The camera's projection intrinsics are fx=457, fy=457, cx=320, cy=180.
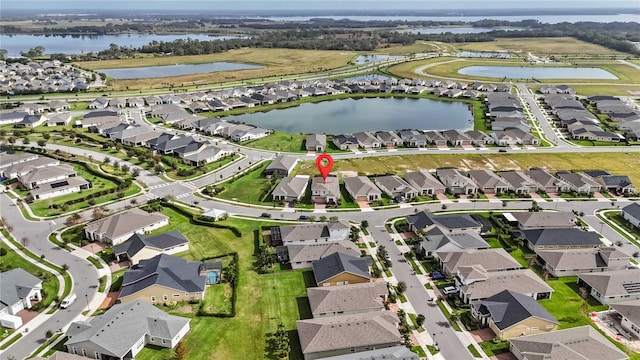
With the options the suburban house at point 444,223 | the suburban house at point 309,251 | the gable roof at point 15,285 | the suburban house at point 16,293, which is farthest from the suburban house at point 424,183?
the gable roof at point 15,285

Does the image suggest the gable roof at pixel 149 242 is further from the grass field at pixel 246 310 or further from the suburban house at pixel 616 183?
the suburban house at pixel 616 183

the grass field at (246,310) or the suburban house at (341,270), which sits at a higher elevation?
the suburban house at (341,270)

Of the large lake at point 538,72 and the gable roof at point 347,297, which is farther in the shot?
the large lake at point 538,72

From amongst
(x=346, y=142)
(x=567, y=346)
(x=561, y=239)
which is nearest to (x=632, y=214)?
(x=561, y=239)

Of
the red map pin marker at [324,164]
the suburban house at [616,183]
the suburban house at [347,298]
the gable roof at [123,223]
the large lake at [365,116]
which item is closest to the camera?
the suburban house at [347,298]

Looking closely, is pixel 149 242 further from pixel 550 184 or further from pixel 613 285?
pixel 550 184

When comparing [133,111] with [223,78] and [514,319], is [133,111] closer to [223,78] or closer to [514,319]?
[223,78]

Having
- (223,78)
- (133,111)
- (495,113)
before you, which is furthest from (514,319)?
(223,78)
